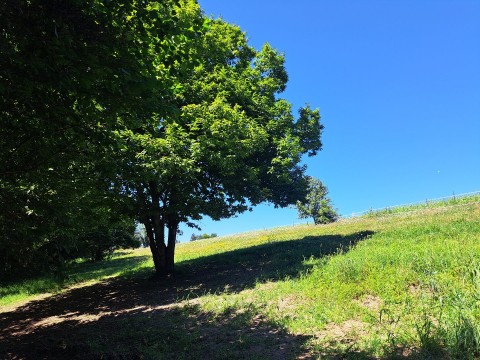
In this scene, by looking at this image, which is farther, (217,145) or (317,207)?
(317,207)

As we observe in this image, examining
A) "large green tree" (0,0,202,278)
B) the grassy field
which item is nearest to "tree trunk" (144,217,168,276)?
the grassy field

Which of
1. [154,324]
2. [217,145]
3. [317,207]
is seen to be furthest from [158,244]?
[317,207]

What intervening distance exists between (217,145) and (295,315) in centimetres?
844

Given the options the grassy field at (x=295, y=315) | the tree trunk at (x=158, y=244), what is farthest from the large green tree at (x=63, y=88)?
the tree trunk at (x=158, y=244)

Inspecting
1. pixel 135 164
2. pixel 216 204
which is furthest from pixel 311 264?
pixel 135 164

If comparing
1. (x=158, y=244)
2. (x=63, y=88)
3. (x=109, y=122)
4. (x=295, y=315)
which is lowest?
(x=295, y=315)

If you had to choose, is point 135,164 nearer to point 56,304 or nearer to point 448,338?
point 56,304

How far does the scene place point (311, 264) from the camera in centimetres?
1406

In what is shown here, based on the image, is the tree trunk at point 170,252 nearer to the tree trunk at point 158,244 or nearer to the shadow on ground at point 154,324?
the tree trunk at point 158,244

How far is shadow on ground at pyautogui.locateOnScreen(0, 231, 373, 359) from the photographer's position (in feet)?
24.5

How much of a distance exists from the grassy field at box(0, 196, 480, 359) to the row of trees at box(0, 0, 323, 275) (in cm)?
214

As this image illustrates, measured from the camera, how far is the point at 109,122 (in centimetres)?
711

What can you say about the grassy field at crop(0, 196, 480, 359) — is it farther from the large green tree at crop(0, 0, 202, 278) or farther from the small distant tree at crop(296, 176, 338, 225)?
the small distant tree at crop(296, 176, 338, 225)

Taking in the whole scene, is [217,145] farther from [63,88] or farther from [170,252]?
[63,88]
